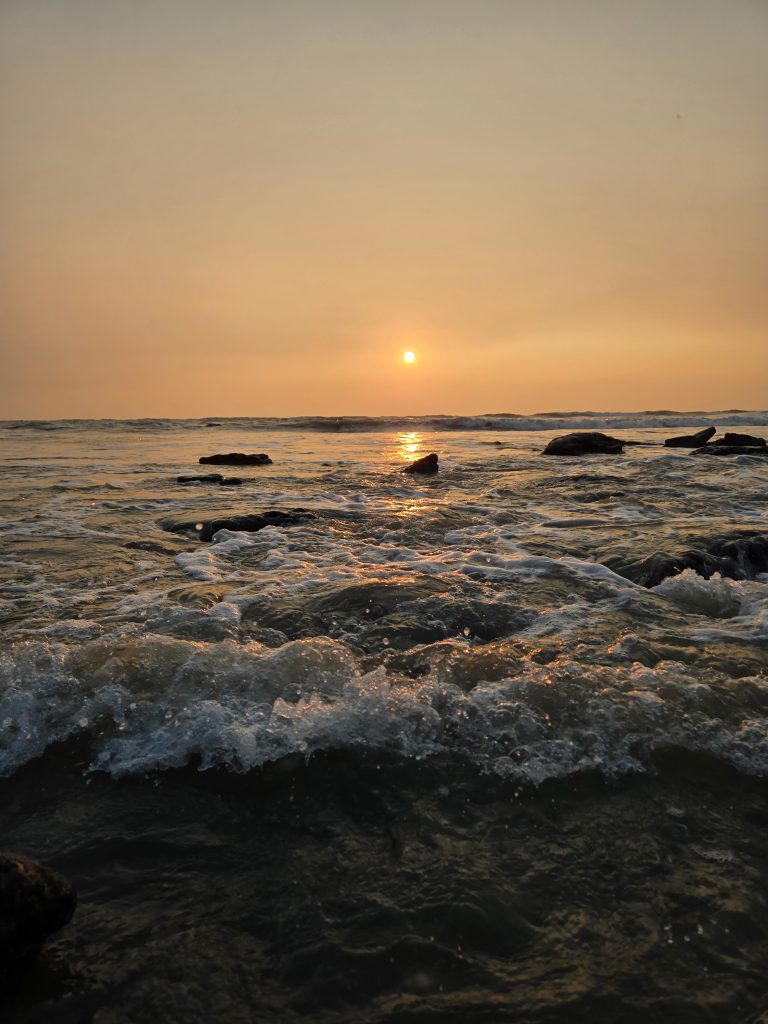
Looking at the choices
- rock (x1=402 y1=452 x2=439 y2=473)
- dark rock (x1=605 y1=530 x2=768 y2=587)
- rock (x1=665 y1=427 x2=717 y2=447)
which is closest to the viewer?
dark rock (x1=605 y1=530 x2=768 y2=587)

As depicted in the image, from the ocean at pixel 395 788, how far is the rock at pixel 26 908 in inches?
2.4

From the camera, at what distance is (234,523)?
816 cm

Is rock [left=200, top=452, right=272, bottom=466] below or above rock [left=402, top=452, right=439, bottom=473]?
above

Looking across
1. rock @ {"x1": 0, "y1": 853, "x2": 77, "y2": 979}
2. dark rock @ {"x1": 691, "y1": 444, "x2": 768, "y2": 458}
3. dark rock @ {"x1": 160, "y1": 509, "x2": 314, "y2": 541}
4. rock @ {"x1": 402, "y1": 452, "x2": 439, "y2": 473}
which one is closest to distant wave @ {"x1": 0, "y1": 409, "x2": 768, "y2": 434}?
dark rock @ {"x1": 691, "y1": 444, "x2": 768, "y2": 458}

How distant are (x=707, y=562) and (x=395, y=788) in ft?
14.2

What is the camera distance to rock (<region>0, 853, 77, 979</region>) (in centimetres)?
173

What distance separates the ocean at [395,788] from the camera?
68.9 inches

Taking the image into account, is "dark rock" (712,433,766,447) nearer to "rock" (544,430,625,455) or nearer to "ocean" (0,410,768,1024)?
"rock" (544,430,625,455)

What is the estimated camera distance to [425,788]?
101 inches

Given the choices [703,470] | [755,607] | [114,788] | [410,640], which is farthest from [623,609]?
[703,470]

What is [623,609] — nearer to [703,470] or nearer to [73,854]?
[73,854]

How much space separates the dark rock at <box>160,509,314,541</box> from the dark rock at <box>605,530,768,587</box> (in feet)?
13.7

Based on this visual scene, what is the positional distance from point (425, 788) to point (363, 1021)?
0.99 m

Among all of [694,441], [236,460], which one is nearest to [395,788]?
[236,460]
